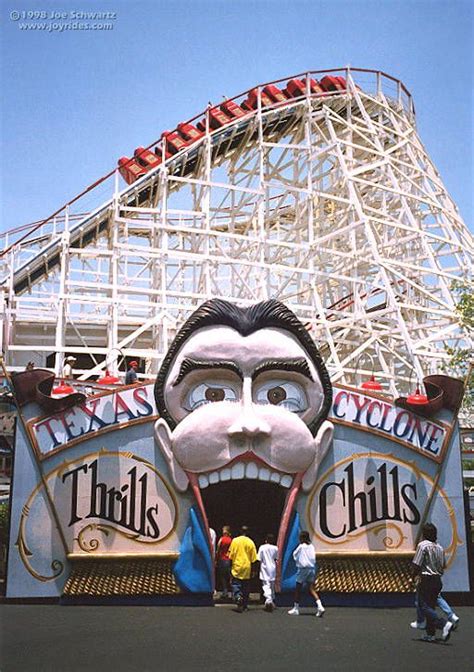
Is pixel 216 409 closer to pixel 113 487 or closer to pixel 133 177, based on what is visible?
pixel 113 487

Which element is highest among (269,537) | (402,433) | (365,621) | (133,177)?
(133,177)

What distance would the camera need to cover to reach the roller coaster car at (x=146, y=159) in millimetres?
22416

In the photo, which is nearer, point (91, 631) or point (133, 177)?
point (91, 631)

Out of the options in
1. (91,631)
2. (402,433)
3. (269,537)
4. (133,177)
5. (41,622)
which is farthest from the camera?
(133,177)

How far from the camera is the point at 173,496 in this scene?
10.6m

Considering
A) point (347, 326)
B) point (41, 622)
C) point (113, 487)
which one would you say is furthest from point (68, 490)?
point (347, 326)

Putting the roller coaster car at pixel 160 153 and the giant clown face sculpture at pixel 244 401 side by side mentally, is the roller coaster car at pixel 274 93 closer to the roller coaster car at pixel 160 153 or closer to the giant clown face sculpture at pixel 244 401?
the roller coaster car at pixel 160 153

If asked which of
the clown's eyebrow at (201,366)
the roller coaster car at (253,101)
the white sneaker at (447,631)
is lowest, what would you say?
the white sneaker at (447,631)

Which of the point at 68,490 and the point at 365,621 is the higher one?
the point at 68,490

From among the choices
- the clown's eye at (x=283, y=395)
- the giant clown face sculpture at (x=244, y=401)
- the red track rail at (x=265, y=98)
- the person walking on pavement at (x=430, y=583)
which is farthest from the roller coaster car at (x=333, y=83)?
the person walking on pavement at (x=430, y=583)

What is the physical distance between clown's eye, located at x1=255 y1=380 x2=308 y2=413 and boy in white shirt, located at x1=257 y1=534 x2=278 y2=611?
1.84 meters

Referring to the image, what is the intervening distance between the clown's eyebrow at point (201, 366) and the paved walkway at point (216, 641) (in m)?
2.94

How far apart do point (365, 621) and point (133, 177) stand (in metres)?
15.4

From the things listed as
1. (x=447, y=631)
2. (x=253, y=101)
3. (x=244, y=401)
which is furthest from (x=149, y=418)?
(x=253, y=101)
